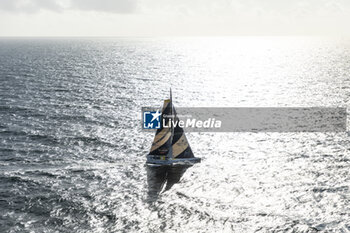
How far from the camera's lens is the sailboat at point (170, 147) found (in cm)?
5562

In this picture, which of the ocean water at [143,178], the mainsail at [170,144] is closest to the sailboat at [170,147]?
A: the mainsail at [170,144]

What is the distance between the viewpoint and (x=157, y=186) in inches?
1916

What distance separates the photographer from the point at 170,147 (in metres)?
56.1

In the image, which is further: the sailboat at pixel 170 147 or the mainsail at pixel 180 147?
the mainsail at pixel 180 147

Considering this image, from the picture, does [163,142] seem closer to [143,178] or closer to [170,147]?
[170,147]

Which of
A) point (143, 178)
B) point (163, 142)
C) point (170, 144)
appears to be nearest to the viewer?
point (143, 178)

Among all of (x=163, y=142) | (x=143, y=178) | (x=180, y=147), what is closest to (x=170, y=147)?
(x=163, y=142)

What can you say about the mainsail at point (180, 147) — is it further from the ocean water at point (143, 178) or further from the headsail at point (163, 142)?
the ocean water at point (143, 178)

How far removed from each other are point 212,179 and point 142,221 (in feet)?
49.2

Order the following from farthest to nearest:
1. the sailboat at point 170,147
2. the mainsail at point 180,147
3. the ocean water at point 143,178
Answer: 1. the mainsail at point 180,147
2. the sailboat at point 170,147
3. the ocean water at point 143,178

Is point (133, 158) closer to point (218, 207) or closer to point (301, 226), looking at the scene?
point (218, 207)

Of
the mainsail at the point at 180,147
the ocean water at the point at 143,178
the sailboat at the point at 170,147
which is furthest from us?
the mainsail at the point at 180,147

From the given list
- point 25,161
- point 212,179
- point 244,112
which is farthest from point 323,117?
point 25,161

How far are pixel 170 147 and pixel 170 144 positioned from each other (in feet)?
1.68
